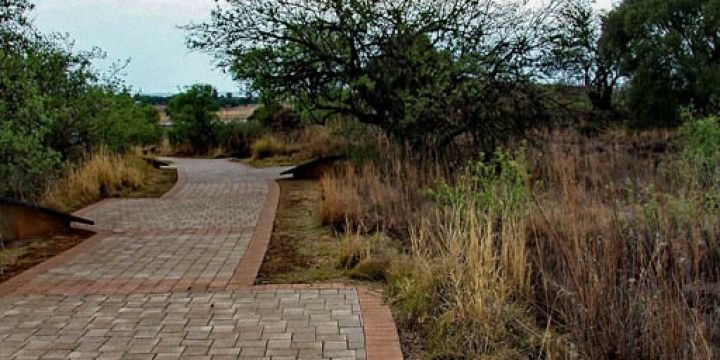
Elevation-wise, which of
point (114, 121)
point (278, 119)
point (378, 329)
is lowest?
point (378, 329)

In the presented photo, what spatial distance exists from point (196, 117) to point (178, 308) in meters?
22.9

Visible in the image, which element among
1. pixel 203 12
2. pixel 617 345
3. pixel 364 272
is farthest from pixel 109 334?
pixel 203 12

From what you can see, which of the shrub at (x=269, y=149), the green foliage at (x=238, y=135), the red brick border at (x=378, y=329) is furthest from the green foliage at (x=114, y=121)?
the red brick border at (x=378, y=329)

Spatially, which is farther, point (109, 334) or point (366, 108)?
point (366, 108)

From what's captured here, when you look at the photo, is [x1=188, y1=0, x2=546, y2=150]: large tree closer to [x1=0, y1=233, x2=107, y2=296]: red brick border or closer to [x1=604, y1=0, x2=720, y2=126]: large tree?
[x1=0, y1=233, x2=107, y2=296]: red brick border

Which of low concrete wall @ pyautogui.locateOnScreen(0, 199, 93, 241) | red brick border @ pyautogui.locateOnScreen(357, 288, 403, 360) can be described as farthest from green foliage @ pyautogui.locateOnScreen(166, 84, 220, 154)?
red brick border @ pyautogui.locateOnScreen(357, 288, 403, 360)

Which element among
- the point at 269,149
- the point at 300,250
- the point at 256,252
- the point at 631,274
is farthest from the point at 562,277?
the point at 269,149

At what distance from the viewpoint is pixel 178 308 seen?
4.68 metres

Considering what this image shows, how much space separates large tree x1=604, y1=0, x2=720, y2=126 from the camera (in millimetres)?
19750

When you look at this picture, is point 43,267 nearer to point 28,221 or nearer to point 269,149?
point 28,221

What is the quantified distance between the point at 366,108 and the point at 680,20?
12.5 m

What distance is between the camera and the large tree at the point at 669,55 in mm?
19750

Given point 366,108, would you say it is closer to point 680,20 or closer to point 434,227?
point 434,227

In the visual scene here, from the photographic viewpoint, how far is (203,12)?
12906 mm
